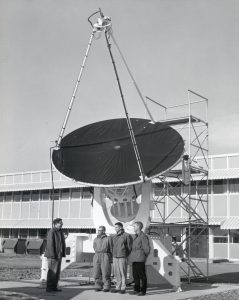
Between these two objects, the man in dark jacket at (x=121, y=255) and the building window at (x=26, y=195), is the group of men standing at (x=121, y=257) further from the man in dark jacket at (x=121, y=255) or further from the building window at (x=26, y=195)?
the building window at (x=26, y=195)

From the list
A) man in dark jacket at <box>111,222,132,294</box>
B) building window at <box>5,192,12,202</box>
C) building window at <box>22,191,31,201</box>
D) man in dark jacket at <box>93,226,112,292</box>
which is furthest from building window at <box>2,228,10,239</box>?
man in dark jacket at <box>111,222,132,294</box>

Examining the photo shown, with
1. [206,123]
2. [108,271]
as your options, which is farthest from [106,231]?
[206,123]

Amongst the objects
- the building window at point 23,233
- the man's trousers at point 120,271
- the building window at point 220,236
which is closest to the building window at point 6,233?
the building window at point 23,233

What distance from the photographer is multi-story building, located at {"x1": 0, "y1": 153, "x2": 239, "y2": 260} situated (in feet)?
123

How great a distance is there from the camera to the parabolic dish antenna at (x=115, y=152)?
1564 cm

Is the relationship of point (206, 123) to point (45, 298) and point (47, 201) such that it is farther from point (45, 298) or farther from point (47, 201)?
point (47, 201)

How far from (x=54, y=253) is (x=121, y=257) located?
67.8 inches

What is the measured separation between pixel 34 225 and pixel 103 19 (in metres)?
36.1

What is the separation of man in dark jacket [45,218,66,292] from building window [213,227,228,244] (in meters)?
26.0

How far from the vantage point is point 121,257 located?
13.7 metres

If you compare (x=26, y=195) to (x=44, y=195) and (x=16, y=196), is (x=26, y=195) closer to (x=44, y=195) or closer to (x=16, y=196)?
(x=16, y=196)

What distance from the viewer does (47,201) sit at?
4856cm

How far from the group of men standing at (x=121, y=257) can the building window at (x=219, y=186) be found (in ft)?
82.4

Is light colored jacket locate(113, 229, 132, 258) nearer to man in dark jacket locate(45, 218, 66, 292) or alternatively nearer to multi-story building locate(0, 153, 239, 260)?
man in dark jacket locate(45, 218, 66, 292)
